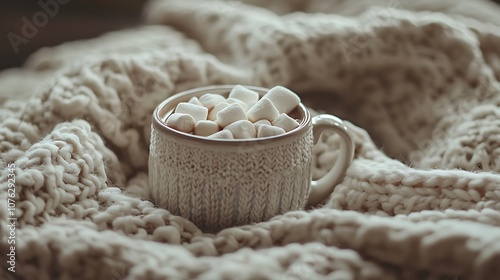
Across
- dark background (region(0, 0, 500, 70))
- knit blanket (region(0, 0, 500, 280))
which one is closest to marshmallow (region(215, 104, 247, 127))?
knit blanket (region(0, 0, 500, 280))

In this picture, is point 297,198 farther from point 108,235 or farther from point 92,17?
point 92,17

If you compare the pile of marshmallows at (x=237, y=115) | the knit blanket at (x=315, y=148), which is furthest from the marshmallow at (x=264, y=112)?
the knit blanket at (x=315, y=148)

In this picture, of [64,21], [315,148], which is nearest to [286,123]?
[315,148]

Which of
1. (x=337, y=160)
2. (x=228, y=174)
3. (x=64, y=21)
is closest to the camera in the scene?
(x=228, y=174)

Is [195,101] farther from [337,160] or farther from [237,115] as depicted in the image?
[337,160]

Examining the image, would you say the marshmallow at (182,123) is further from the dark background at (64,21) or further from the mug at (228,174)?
the dark background at (64,21)

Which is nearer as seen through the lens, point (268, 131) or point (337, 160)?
point (268, 131)

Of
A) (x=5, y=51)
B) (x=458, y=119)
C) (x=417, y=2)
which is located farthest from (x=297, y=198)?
(x=5, y=51)
